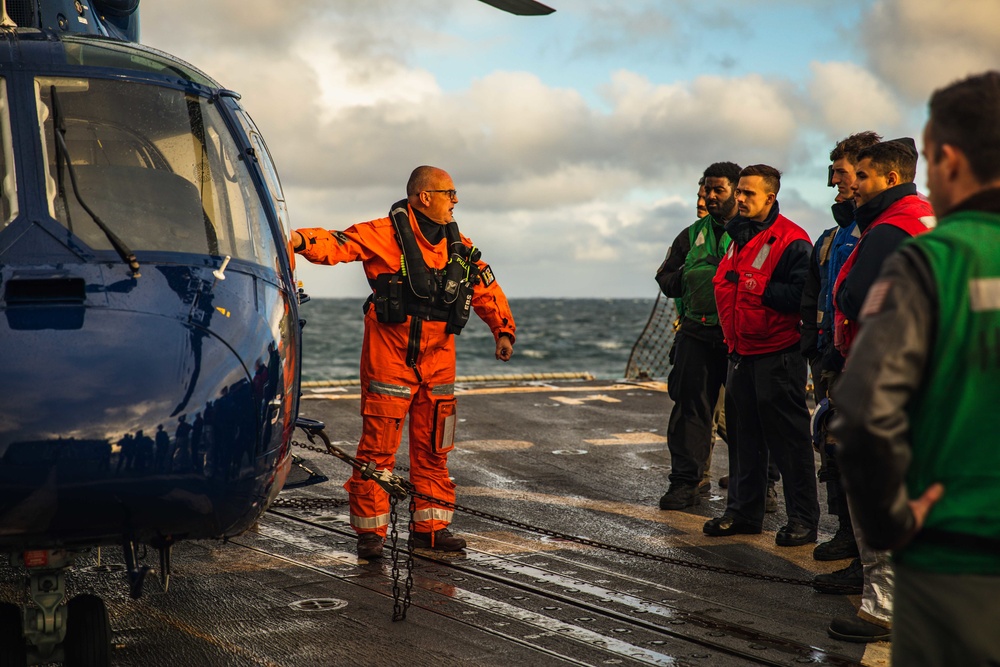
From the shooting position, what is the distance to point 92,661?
370 centimetres

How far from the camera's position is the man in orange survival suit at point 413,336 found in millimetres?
5730

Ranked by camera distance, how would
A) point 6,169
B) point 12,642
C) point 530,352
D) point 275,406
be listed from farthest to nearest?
point 530,352, point 6,169, point 275,406, point 12,642

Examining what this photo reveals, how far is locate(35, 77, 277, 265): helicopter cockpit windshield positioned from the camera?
3898 millimetres

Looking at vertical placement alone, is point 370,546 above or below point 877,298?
below

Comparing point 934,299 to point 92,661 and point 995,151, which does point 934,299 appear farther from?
point 92,661

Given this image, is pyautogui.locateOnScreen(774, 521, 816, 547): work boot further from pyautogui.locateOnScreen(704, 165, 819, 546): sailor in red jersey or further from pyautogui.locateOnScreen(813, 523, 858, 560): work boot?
pyautogui.locateOnScreen(813, 523, 858, 560): work boot

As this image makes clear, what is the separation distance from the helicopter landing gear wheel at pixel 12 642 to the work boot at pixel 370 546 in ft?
7.61

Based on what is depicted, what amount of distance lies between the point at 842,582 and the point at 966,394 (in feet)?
10.6

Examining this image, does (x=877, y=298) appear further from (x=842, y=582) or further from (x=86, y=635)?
(x=842, y=582)

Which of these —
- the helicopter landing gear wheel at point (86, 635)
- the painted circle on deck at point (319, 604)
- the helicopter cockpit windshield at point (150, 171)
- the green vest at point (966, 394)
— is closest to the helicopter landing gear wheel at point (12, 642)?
the helicopter landing gear wheel at point (86, 635)

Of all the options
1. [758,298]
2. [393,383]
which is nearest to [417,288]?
[393,383]

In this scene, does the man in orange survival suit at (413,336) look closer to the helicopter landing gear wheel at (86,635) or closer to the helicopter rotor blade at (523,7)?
the helicopter rotor blade at (523,7)

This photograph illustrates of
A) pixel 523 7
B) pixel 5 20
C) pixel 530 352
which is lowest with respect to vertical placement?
pixel 530 352

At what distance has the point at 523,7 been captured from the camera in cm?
628
